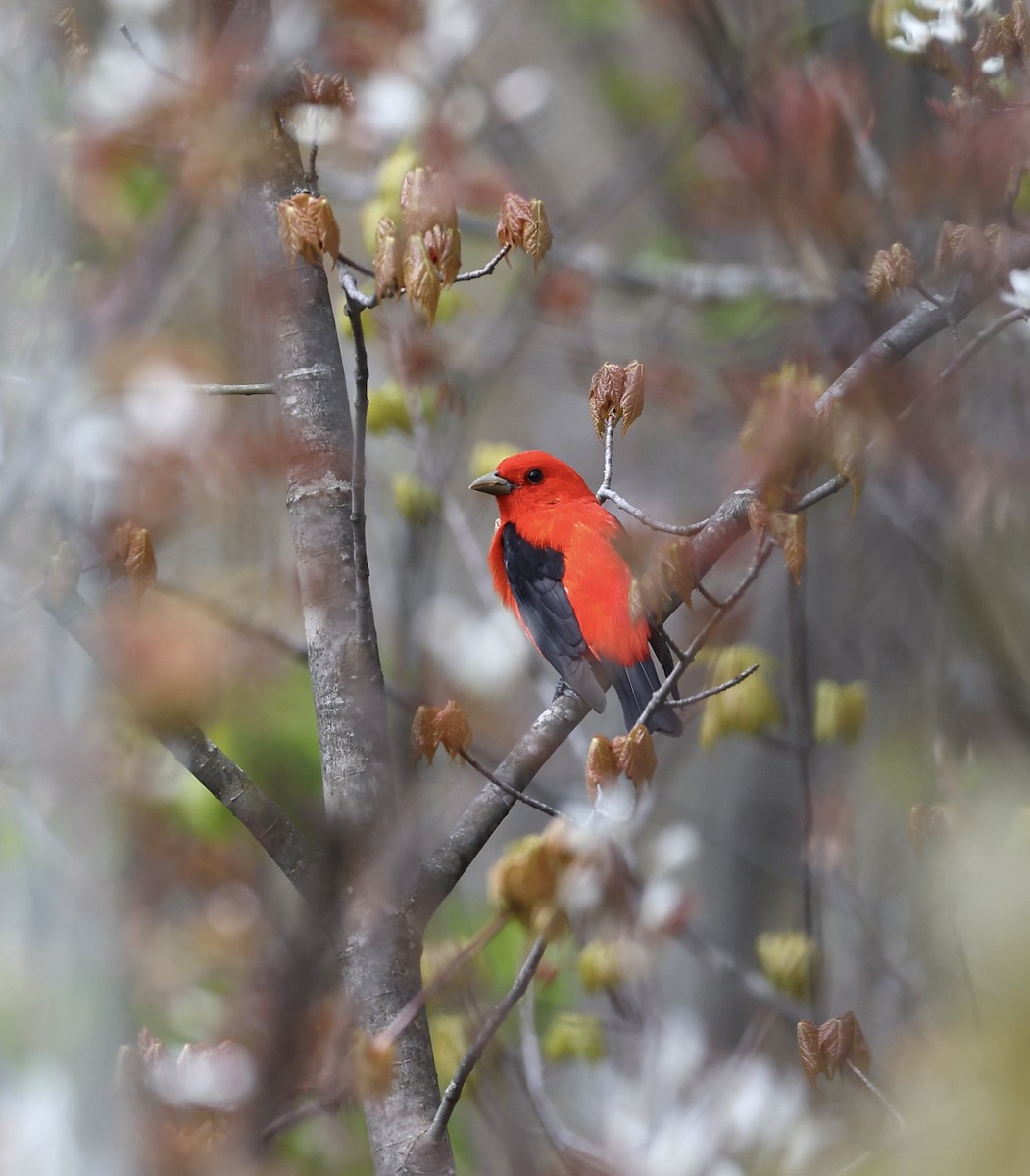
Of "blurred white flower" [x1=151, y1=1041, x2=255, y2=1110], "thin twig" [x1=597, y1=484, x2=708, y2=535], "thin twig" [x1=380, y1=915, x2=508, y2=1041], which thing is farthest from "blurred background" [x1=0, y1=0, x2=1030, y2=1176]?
"thin twig" [x1=597, y1=484, x2=708, y2=535]

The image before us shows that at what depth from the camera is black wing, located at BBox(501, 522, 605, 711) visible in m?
3.62

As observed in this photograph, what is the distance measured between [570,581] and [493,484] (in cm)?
65

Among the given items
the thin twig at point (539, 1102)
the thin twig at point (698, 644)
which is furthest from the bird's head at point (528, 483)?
the thin twig at point (698, 644)

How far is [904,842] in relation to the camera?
4852 mm

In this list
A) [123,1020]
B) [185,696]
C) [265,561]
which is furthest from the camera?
[265,561]

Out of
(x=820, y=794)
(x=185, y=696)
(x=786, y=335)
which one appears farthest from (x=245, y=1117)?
(x=786, y=335)

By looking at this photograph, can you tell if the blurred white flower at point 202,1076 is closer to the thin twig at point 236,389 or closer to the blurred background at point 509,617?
the blurred background at point 509,617

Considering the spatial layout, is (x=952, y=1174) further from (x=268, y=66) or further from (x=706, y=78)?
(x=706, y=78)

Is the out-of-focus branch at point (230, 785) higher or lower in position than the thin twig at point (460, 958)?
higher

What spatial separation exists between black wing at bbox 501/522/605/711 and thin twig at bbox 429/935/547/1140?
5.68ft

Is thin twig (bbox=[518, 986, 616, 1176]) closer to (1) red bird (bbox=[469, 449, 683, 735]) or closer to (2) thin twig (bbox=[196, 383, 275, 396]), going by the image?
(1) red bird (bbox=[469, 449, 683, 735])

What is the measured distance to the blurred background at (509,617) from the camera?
81.7 inches

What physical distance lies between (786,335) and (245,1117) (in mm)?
3984

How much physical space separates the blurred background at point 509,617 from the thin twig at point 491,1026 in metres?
0.18
